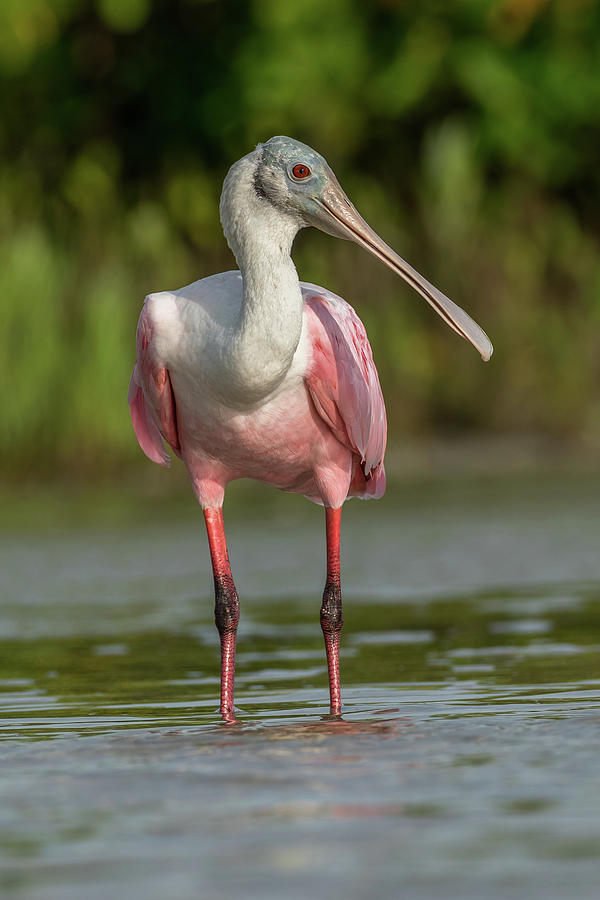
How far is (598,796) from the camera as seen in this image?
4.08m

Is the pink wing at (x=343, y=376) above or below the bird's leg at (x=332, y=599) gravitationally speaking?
above

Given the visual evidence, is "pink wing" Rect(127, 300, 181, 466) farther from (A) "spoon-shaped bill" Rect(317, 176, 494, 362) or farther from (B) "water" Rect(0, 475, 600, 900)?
(B) "water" Rect(0, 475, 600, 900)

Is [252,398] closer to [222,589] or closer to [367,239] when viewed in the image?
[367,239]

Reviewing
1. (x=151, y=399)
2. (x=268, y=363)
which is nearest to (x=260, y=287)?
(x=268, y=363)

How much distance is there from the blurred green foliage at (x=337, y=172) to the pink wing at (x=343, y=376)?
7135mm

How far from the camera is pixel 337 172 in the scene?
18.7 m

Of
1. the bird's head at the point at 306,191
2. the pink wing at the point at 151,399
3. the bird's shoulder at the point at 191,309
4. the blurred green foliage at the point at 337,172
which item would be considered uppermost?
the blurred green foliage at the point at 337,172

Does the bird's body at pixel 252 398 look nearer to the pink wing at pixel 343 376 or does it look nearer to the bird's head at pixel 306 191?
the pink wing at pixel 343 376

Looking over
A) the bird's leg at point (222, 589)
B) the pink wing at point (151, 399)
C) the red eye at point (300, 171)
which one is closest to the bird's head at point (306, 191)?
the red eye at point (300, 171)

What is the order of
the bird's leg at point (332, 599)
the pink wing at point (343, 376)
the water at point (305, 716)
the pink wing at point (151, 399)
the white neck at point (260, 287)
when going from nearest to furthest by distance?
the water at point (305, 716) → the white neck at point (260, 287) → the pink wing at point (151, 399) → the pink wing at point (343, 376) → the bird's leg at point (332, 599)

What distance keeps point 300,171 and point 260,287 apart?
0.45 m

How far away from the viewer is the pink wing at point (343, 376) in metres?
6.24

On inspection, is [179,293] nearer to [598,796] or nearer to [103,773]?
[103,773]

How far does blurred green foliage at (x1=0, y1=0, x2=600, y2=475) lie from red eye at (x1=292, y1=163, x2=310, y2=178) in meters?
7.74
